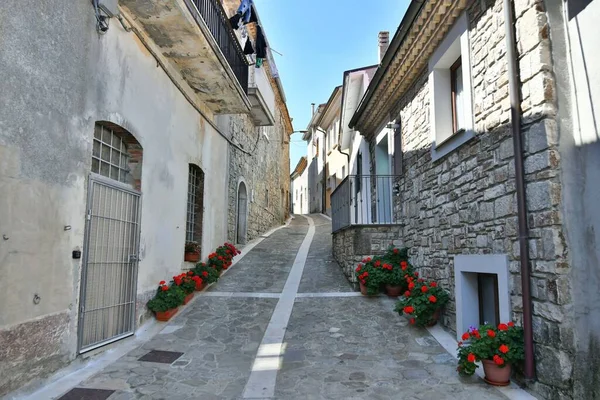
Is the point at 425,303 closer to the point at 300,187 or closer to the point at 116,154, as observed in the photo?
the point at 116,154

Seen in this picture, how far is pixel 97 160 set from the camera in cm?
524

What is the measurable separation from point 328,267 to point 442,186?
4611 mm

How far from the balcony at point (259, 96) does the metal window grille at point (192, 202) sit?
3.82m

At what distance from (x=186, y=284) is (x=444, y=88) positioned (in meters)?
5.13

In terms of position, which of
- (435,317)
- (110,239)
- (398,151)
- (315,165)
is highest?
(315,165)

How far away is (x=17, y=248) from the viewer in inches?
141

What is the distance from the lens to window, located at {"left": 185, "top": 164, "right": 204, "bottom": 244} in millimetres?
8734

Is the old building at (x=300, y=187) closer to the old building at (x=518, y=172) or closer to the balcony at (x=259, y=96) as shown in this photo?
the balcony at (x=259, y=96)

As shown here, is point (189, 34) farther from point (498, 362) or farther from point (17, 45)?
point (498, 362)

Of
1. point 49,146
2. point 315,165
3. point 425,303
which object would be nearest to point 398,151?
point 425,303

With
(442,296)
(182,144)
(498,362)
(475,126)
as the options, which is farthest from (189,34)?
(498,362)

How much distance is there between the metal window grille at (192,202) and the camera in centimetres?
869

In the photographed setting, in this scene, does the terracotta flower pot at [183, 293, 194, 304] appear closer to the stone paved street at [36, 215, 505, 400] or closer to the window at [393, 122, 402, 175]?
the stone paved street at [36, 215, 505, 400]

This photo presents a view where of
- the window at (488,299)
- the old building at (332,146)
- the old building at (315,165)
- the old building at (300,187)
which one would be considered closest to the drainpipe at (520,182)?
the window at (488,299)
